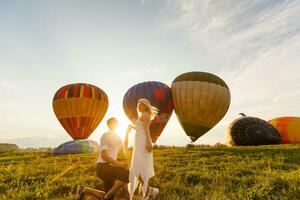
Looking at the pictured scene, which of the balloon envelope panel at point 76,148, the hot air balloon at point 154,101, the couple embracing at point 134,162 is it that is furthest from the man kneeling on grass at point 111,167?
the balloon envelope panel at point 76,148

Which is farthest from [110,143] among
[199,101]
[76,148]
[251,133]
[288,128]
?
[288,128]

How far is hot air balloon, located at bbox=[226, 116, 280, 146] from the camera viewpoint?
102ft

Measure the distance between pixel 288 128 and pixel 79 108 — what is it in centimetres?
2296

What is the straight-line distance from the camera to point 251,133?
3148 cm

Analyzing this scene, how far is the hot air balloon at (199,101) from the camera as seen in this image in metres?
30.4

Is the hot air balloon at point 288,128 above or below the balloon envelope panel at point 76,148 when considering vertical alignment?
above

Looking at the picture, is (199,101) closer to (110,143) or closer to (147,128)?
(147,128)

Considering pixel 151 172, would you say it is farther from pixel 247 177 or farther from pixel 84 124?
pixel 84 124

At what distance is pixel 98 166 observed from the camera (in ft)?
23.4

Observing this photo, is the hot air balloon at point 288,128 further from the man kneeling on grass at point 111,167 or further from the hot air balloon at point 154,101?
the man kneeling on grass at point 111,167

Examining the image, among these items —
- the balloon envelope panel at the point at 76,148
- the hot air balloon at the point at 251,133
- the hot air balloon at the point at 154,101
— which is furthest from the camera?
the hot air balloon at the point at 251,133

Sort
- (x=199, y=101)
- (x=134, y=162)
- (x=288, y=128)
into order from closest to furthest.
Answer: (x=134, y=162), (x=199, y=101), (x=288, y=128)

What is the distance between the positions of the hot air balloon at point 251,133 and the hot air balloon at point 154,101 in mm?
6918

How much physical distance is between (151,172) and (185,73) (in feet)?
85.3
